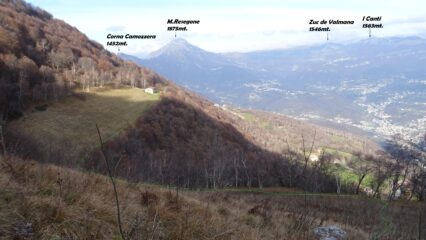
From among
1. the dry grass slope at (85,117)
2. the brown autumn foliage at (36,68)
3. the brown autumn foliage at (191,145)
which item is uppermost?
the brown autumn foliage at (36,68)

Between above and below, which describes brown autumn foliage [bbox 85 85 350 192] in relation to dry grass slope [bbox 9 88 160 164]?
below

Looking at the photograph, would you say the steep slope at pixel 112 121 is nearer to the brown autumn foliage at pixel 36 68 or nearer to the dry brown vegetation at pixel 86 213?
the brown autumn foliage at pixel 36 68

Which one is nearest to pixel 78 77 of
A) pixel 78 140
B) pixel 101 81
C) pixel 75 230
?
pixel 101 81

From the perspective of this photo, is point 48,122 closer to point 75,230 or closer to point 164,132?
point 164,132

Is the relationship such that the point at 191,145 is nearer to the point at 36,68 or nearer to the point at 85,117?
the point at 85,117

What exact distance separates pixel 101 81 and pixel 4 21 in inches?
1860

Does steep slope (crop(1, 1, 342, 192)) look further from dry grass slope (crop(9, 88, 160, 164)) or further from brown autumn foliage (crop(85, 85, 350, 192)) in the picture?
dry grass slope (crop(9, 88, 160, 164))

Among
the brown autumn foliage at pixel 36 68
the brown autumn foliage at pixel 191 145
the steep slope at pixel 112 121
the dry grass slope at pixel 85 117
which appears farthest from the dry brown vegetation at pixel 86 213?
the brown autumn foliage at pixel 36 68

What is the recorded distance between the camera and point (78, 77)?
160 meters

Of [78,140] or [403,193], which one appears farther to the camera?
[78,140]

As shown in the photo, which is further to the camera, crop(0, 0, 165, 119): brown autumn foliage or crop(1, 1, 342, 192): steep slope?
crop(0, 0, 165, 119): brown autumn foliage

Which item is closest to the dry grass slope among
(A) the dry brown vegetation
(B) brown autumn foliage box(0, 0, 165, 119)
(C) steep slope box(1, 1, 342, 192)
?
(C) steep slope box(1, 1, 342, 192)

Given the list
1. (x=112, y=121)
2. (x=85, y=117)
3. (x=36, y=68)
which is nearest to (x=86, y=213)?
(x=85, y=117)

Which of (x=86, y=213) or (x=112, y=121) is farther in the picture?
(x=112, y=121)
